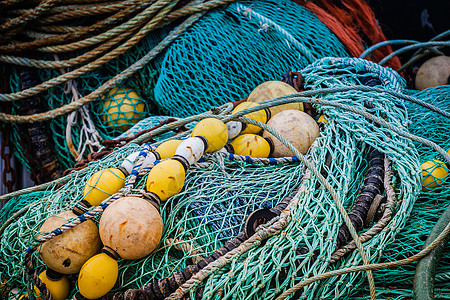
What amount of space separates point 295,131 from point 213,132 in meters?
0.39

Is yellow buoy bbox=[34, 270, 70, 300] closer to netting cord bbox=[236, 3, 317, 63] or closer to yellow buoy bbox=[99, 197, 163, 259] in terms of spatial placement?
yellow buoy bbox=[99, 197, 163, 259]

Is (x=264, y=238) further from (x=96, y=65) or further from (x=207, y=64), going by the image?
(x=96, y=65)

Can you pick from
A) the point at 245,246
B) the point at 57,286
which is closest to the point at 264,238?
the point at 245,246

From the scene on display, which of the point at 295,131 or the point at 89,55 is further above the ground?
the point at 89,55

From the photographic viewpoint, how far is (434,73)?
2574mm

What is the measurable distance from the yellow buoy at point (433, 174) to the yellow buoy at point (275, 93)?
629 millimetres

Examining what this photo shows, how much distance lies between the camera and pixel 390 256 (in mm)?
1280

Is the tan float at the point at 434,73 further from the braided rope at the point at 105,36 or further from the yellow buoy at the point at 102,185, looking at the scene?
the yellow buoy at the point at 102,185

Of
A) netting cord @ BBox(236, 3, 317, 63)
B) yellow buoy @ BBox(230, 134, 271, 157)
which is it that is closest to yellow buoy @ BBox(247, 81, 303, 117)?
yellow buoy @ BBox(230, 134, 271, 157)

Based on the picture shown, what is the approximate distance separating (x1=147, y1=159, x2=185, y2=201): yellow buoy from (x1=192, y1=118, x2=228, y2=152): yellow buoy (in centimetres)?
19

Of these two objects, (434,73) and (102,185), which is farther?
(434,73)

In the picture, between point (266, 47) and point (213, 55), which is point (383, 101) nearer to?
point (266, 47)

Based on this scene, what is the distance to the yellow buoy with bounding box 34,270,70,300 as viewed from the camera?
51.1 inches

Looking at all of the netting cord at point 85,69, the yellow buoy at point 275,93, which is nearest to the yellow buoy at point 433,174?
the yellow buoy at point 275,93
